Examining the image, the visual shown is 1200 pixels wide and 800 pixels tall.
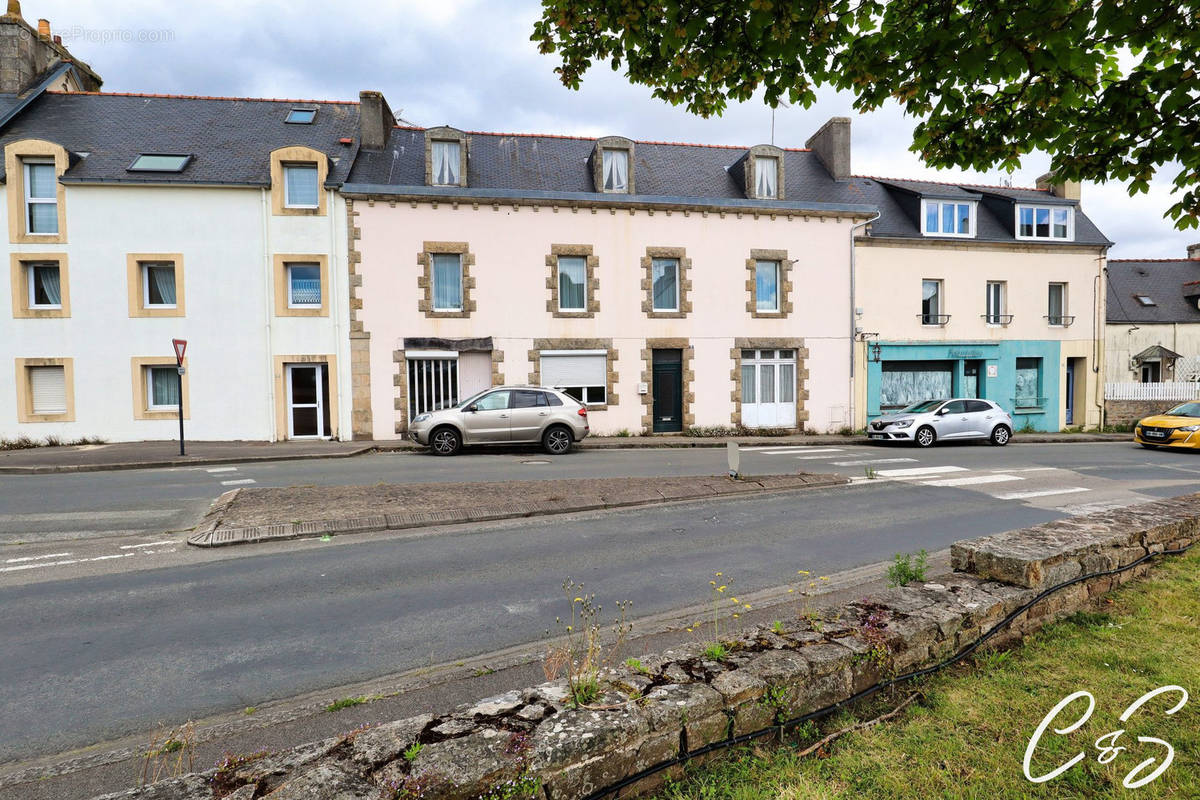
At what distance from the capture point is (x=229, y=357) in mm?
17344

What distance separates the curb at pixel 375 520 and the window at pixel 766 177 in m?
14.4

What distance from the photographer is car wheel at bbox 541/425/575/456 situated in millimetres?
15453

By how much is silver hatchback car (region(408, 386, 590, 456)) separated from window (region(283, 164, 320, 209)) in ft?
25.0

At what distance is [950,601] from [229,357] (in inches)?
731

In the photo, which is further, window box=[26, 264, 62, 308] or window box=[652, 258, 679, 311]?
window box=[652, 258, 679, 311]

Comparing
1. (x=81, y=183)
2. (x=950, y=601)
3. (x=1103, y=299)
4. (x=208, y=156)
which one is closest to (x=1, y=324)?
(x=81, y=183)

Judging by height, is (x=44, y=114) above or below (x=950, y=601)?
above

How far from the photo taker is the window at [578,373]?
19.2 m

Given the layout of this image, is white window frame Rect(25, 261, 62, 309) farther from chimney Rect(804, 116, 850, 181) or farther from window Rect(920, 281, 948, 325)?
window Rect(920, 281, 948, 325)

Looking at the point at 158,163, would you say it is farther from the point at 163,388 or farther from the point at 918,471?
the point at 918,471

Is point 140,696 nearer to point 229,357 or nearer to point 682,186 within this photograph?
point 229,357

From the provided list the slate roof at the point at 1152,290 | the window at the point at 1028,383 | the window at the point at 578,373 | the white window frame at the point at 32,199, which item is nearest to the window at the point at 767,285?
the window at the point at 578,373

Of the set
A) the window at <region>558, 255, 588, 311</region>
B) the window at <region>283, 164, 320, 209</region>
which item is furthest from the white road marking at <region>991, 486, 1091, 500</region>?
the window at <region>283, 164, 320, 209</region>

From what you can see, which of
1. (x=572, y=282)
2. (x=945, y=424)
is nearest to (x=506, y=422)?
(x=572, y=282)
